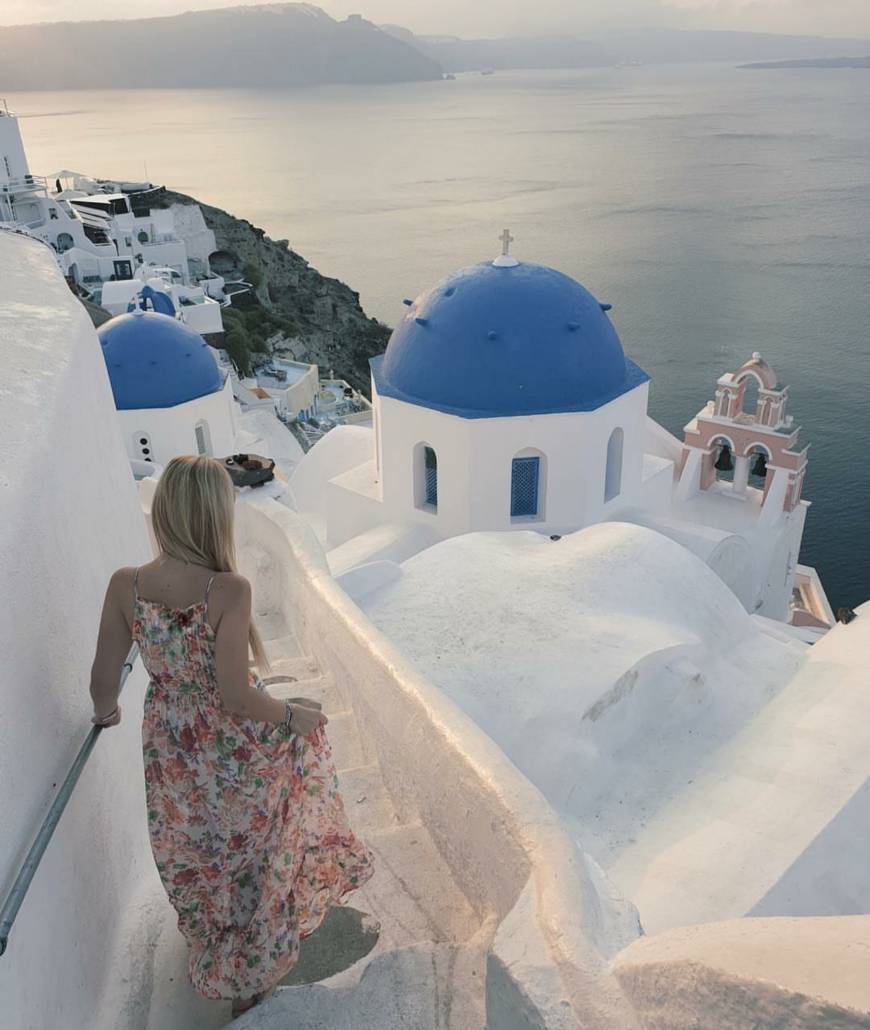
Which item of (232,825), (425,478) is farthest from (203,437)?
(232,825)

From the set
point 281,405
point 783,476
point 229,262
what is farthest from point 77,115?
point 783,476

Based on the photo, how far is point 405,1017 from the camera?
262cm

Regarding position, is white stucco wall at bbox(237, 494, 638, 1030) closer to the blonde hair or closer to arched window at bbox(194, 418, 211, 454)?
the blonde hair

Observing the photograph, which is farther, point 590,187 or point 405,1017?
point 590,187

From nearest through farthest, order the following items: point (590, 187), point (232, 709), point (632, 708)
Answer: point (232, 709)
point (632, 708)
point (590, 187)

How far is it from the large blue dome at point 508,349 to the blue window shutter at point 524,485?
729 millimetres

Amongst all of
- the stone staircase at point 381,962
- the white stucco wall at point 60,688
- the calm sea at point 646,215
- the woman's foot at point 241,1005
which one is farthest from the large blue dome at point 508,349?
the calm sea at point 646,215

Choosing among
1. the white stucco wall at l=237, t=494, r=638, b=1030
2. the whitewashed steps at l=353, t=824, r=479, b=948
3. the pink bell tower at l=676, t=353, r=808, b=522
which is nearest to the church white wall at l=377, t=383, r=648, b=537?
the pink bell tower at l=676, t=353, r=808, b=522

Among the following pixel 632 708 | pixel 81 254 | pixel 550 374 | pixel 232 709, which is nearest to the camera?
pixel 232 709

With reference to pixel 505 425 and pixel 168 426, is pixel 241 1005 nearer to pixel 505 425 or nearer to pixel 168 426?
pixel 505 425

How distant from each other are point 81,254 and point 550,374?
1301 inches

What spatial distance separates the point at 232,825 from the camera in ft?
8.54

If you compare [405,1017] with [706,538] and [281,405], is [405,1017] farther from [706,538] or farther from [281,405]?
[281,405]

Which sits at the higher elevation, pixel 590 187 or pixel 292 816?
pixel 292 816
